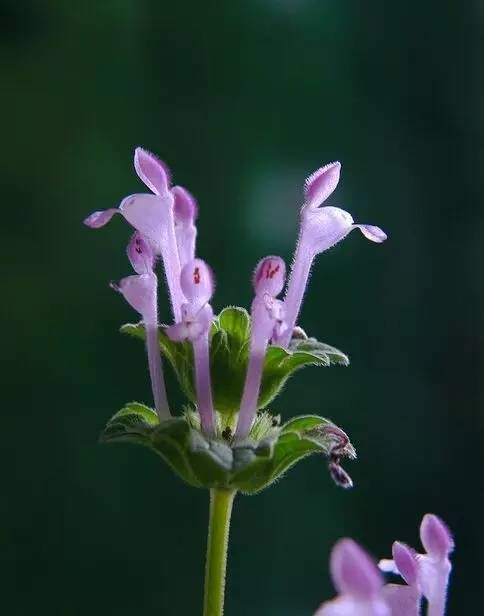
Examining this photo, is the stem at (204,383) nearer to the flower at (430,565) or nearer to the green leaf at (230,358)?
the green leaf at (230,358)

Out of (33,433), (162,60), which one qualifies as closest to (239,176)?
(162,60)

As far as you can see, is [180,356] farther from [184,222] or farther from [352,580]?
[352,580]

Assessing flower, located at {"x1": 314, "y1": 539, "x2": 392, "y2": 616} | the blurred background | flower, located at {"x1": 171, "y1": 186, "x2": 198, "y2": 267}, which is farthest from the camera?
the blurred background

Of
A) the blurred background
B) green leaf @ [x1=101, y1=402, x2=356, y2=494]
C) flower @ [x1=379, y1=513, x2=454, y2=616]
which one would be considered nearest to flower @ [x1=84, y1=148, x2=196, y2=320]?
green leaf @ [x1=101, y1=402, x2=356, y2=494]

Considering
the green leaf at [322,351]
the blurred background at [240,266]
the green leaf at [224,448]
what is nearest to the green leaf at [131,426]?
the green leaf at [224,448]

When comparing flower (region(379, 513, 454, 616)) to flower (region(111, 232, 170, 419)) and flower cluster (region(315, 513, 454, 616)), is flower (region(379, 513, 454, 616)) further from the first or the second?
flower (region(111, 232, 170, 419))
